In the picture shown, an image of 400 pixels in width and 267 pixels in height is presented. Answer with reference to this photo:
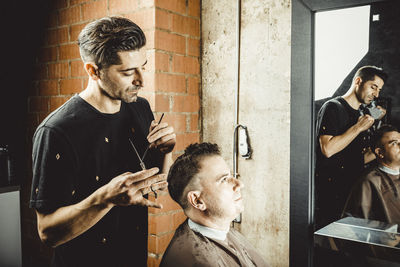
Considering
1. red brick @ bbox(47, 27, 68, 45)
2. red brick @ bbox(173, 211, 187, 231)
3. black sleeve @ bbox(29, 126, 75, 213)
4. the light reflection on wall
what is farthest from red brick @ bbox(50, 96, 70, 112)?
the light reflection on wall

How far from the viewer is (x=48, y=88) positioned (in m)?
2.85

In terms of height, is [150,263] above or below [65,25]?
below

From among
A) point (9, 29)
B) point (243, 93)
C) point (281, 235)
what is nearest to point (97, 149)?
point (243, 93)

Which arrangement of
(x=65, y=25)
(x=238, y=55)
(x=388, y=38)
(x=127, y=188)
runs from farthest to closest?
(x=65, y=25)
(x=238, y=55)
(x=388, y=38)
(x=127, y=188)

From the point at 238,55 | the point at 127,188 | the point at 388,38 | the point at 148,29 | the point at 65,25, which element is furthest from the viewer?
the point at 65,25

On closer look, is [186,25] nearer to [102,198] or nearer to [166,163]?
[166,163]

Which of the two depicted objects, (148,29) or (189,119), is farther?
(189,119)

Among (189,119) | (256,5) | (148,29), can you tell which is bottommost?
(189,119)

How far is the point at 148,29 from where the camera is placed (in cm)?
231

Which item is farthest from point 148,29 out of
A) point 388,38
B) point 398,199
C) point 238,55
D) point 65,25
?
point 398,199

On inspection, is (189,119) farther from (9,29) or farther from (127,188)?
(9,29)

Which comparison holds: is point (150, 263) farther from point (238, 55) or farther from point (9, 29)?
point (9, 29)

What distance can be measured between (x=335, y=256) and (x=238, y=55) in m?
1.42

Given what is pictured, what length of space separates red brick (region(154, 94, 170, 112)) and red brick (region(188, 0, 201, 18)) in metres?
0.67
